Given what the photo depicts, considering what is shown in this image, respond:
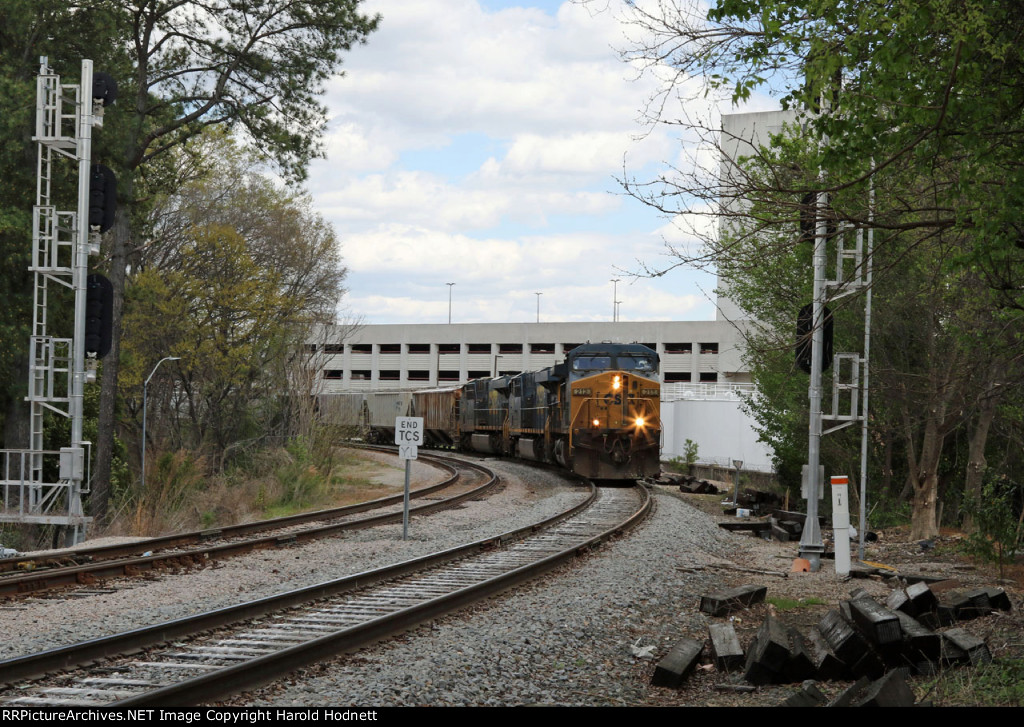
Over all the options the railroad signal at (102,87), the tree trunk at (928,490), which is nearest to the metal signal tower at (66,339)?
the railroad signal at (102,87)

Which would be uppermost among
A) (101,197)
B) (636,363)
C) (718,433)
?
(101,197)

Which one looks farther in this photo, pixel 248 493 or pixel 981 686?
pixel 248 493

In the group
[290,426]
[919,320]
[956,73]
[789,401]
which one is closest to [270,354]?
[290,426]

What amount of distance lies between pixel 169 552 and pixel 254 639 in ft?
20.1

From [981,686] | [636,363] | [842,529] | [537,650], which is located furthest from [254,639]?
[636,363]

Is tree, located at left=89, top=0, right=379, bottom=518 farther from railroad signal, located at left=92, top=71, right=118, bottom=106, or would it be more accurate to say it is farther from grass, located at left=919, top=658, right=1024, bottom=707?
grass, located at left=919, top=658, right=1024, bottom=707

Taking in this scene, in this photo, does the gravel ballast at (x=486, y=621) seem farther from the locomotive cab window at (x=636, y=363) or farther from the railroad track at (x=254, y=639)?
the locomotive cab window at (x=636, y=363)

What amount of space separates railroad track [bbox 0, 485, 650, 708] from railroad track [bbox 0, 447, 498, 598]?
314cm

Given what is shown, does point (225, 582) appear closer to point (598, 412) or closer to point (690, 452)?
point (598, 412)

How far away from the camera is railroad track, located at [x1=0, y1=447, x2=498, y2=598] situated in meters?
12.1

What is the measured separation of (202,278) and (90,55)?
38.0 feet

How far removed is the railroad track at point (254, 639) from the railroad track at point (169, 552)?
314cm

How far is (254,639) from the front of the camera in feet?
29.3

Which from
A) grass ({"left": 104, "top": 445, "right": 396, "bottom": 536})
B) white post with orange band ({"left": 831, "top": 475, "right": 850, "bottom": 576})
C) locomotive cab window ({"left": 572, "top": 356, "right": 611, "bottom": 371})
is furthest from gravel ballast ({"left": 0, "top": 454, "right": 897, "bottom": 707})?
locomotive cab window ({"left": 572, "top": 356, "right": 611, "bottom": 371})
